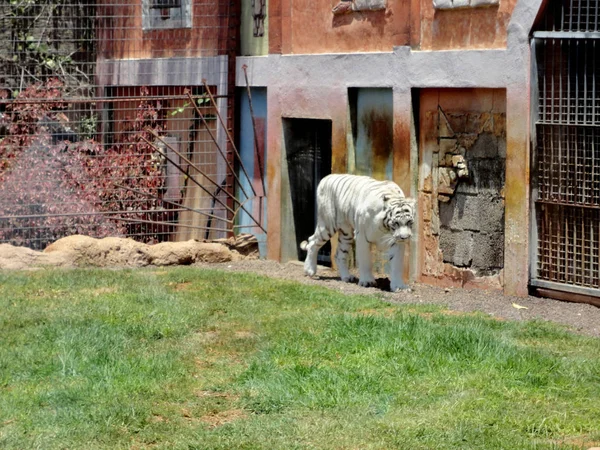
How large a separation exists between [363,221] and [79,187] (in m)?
5.32

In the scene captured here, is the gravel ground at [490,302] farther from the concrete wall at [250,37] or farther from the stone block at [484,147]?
the concrete wall at [250,37]

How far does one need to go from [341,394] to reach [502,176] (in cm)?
491

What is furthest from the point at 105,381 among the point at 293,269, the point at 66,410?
the point at 293,269

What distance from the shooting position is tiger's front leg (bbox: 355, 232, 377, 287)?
1253 cm

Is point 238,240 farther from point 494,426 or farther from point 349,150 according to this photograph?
point 494,426

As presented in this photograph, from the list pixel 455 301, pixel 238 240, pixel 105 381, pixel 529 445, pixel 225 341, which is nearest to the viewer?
pixel 529 445

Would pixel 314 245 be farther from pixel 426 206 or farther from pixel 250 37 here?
pixel 250 37

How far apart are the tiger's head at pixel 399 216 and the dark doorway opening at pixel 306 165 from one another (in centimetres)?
308

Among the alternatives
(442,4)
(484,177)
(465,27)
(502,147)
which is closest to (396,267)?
(484,177)

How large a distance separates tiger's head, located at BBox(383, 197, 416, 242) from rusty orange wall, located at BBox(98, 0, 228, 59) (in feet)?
16.3

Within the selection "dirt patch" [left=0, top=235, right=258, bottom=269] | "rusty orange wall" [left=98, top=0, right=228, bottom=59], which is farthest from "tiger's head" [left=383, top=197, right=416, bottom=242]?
"rusty orange wall" [left=98, top=0, right=228, bottom=59]

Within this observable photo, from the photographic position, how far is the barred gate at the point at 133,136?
52.4 ft

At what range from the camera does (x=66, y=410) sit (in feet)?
24.9

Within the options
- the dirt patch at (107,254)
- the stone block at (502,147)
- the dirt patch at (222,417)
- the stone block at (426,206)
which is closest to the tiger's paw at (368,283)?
the stone block at (426,206)
